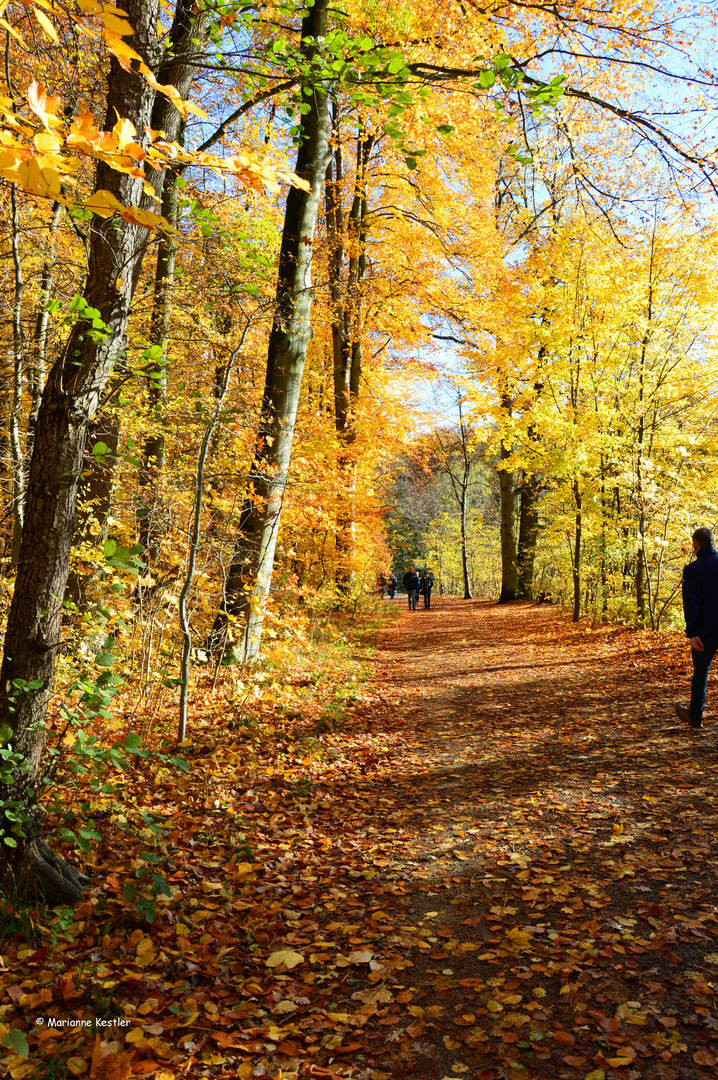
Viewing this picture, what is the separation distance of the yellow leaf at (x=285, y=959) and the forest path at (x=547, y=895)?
1.33 feet

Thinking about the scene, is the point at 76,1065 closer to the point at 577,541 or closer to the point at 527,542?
the point at 577,541

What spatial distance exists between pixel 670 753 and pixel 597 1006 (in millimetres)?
3497

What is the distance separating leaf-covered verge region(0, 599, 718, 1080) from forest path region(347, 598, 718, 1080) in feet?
0.05

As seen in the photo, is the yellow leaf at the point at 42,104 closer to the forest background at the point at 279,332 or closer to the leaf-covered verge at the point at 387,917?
the forest background at the point at 279,332

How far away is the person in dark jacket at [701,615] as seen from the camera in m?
5.88

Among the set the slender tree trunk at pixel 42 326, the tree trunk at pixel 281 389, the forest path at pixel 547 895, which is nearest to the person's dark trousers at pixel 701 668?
the forest path at pixel 547 895

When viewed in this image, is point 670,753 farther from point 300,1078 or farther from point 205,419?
point 205,419

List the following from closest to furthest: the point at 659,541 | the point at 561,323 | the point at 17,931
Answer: the point at 17,931, the point at 659,541, the point at 561,323

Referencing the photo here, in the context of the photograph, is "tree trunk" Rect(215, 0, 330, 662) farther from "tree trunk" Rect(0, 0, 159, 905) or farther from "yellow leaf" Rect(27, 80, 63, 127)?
"yellow leaf" Rect(27, 80, 63, 127)

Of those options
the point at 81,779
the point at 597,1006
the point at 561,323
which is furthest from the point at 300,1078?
the point at 561,323

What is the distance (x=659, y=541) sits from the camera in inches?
438

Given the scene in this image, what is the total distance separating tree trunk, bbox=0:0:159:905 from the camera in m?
3.10

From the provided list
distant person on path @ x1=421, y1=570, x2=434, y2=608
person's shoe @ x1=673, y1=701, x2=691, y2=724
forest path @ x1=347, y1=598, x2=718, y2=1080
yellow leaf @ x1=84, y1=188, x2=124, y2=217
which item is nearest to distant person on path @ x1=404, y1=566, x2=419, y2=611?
distant person on path @ x1=421, y1=570, x2=434, y2=608

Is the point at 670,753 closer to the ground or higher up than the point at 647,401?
closer to the ground
